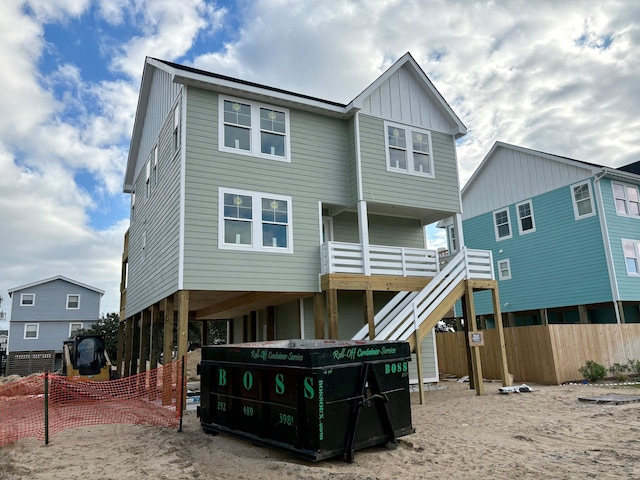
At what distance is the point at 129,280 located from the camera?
19938 millimetres

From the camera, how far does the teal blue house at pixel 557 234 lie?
1998cm

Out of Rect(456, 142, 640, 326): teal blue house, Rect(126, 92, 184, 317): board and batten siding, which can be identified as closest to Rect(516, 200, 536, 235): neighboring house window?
Rect(456, 142, 640, 326): teal blue house

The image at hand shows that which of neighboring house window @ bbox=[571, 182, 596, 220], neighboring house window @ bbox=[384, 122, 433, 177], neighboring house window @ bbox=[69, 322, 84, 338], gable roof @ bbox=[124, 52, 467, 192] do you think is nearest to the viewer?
gable roof @ bbox=[124, 52, 467, 192]

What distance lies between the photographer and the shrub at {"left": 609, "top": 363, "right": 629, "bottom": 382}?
1559cm

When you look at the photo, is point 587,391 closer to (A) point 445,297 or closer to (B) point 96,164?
(A) point 445,297

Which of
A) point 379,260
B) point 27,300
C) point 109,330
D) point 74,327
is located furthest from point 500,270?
point 27,300

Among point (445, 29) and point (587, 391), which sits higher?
point (445, 29)

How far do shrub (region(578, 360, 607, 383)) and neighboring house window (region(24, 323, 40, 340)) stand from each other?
1545 inches

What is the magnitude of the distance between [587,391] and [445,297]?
4551 millimetres

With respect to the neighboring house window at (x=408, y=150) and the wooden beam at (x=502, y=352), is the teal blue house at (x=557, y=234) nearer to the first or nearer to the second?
the wooden beam at (x=502, y=352)

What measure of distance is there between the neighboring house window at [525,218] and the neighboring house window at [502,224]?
2.29 feet

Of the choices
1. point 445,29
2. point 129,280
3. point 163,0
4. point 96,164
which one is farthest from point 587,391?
point 96,164

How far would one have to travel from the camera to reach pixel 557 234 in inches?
853

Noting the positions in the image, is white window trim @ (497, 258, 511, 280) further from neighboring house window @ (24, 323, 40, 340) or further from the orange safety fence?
neighboring house window @ (24, 323, 40, 340)
